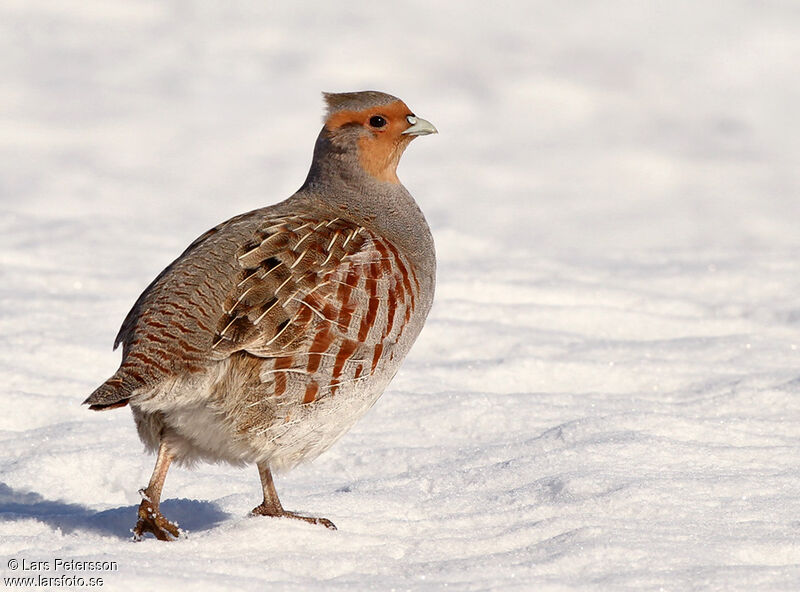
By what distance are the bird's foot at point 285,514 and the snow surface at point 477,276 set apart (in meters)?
0.12

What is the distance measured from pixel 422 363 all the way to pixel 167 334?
255cm

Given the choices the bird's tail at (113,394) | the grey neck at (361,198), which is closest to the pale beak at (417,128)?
the grey neck at (361,198)

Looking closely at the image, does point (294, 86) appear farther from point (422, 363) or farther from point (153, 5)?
point (422, 363)

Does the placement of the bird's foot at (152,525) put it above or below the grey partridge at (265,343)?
below

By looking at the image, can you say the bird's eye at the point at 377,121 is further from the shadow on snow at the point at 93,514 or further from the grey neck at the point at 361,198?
the shadow on snow at the point at 93,514

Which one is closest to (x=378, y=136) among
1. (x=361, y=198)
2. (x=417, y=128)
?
(x=417, y=128)

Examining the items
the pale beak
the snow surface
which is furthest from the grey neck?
the snow surface

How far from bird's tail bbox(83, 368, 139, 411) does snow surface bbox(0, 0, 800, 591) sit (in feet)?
1.18

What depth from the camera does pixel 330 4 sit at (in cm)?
1495

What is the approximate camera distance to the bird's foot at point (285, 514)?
314 cm

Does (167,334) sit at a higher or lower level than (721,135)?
lower

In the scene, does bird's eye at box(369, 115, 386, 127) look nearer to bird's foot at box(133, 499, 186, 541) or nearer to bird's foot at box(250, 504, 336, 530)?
bird's foot at box(250, 504, 336, 530)

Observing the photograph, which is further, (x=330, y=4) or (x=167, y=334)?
(x=330, y=4)

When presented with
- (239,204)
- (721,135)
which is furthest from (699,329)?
(721,135)
